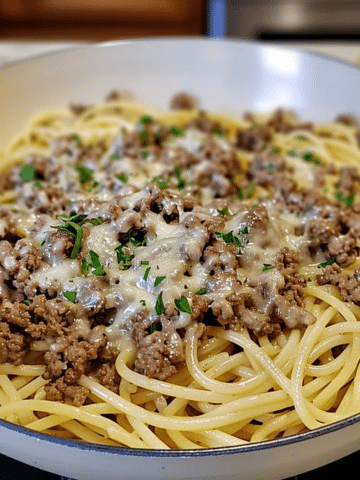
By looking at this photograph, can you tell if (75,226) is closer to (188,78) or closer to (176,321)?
(176,321)

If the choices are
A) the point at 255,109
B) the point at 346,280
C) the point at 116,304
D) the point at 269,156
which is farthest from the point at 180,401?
the point at 255,109

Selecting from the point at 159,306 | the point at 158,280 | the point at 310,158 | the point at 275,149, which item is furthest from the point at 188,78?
the point at 159,306

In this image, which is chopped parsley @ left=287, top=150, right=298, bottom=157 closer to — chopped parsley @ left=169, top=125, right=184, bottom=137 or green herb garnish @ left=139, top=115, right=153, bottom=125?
chopped parsley @ left=169, top=125, right=184, bottom=137

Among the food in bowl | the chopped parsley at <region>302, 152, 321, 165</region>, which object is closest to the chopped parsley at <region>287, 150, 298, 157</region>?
the chopped parsley at <region>302, 152, 321, 165</region>

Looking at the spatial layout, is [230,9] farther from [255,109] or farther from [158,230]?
[158,230]

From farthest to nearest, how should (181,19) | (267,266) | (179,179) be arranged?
(181,19)
(179,179)
(267,266)

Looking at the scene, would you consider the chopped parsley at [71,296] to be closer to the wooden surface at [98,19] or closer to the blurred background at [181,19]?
the blurred background at [181,19]
